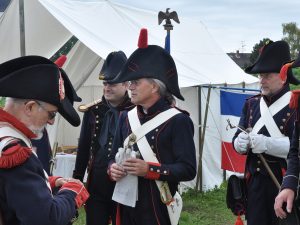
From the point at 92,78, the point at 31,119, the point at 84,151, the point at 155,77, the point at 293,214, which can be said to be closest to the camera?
the point at 31,119

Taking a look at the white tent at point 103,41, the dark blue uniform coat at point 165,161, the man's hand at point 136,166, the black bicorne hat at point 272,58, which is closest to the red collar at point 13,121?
the man's hand at point 136,166

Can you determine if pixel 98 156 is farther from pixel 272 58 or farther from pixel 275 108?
pixel 272 58

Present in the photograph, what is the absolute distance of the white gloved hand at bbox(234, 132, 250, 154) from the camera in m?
3.61

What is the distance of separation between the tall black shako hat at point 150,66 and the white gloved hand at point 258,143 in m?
0.86

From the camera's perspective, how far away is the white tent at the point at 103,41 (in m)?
6.91

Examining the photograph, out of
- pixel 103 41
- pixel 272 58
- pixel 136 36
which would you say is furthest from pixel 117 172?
pixel 136 36

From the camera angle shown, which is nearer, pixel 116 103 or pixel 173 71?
pixel 173 71

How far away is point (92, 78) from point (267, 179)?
274 inches

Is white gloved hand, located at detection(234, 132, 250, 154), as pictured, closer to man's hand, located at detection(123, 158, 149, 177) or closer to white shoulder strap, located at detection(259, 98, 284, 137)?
white shoulder strap, located at detection(259, 98, 284, 137)

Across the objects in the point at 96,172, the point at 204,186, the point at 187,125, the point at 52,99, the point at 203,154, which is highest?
the point at 52,99

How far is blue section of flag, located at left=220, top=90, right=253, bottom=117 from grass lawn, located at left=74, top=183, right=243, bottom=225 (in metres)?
1.35

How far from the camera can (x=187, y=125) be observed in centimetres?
297

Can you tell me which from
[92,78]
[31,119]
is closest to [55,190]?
[31,119]

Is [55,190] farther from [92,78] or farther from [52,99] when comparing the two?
[92,78]
